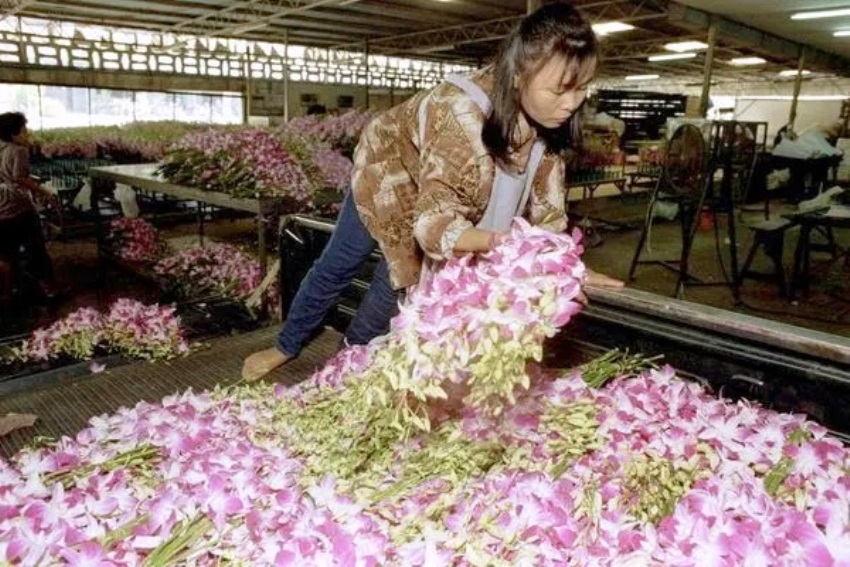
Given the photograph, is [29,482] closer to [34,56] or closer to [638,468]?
[638,468]

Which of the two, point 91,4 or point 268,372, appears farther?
point 91,4

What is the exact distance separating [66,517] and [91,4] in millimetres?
19188

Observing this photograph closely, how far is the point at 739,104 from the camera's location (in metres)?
37.1

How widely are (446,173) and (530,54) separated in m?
0.43

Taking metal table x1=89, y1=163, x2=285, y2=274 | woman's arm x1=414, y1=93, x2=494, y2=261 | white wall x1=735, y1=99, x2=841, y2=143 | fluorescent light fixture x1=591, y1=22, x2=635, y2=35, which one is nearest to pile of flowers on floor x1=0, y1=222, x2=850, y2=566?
woman's arm x1=414, y1=93, x2=494, y2=261

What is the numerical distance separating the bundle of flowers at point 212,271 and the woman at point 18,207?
4.62 feet

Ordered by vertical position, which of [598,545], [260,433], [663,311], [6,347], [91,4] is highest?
[91,4]

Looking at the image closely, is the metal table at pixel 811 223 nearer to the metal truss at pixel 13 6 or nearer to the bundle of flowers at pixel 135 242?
the bundle of flowers at pixel 135 242

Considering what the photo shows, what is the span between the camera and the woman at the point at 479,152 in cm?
178

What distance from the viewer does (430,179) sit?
195 cm

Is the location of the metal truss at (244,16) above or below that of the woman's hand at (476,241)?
above

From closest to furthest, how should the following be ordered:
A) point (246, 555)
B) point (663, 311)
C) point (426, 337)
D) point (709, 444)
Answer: point (246, 555) < point (426, 337) < point (709, 444) < point (663, 311)

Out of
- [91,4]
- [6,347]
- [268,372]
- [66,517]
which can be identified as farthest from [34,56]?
[66,517]

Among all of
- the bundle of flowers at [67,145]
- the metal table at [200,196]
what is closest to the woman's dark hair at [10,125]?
the metal table at [200,196]
